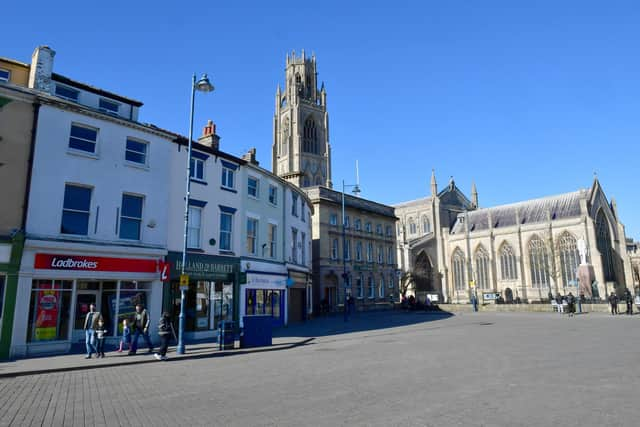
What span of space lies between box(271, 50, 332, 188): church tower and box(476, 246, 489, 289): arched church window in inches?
1223

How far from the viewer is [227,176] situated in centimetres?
2281

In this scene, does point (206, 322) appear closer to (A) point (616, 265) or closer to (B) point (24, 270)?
(B) point (24, 270)

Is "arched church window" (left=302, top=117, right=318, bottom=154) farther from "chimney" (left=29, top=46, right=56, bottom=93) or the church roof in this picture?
"chimney" (left=29, top=46, right=56, bottom=93)

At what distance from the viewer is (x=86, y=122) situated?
17000mm

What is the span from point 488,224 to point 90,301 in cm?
6947

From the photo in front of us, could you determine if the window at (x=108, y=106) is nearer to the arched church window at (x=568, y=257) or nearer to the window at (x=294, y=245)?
the window at (x=294, y=245)

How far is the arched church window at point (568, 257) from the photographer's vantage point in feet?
199

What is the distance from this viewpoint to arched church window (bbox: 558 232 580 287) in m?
60.7

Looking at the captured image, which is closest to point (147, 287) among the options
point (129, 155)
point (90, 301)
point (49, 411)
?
point (90, 301)

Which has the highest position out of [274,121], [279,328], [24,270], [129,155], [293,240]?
[274,121]

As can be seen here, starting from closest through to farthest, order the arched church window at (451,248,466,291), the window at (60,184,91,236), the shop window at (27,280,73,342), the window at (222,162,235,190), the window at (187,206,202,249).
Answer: the shop window at (27,280,73,342) → the window at (60,184,91,236) → the window at (187,206,202,249) → the window at (222,162,235,190) → the arched church window at (451,248,466,291)

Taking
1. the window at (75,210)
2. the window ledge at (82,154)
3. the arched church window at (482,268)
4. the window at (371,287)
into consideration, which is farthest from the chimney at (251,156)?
the arched church window at (482,268)

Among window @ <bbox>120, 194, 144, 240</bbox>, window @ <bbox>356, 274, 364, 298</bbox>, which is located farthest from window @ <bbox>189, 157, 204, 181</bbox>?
window @ <bbox>356, 274, 364, 298</bbox>

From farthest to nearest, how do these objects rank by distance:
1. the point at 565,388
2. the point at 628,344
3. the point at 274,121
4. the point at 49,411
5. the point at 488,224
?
the point at 274,121, the point at 488,224, the point at 628,344, the point at 565,388, the point at 49,411
